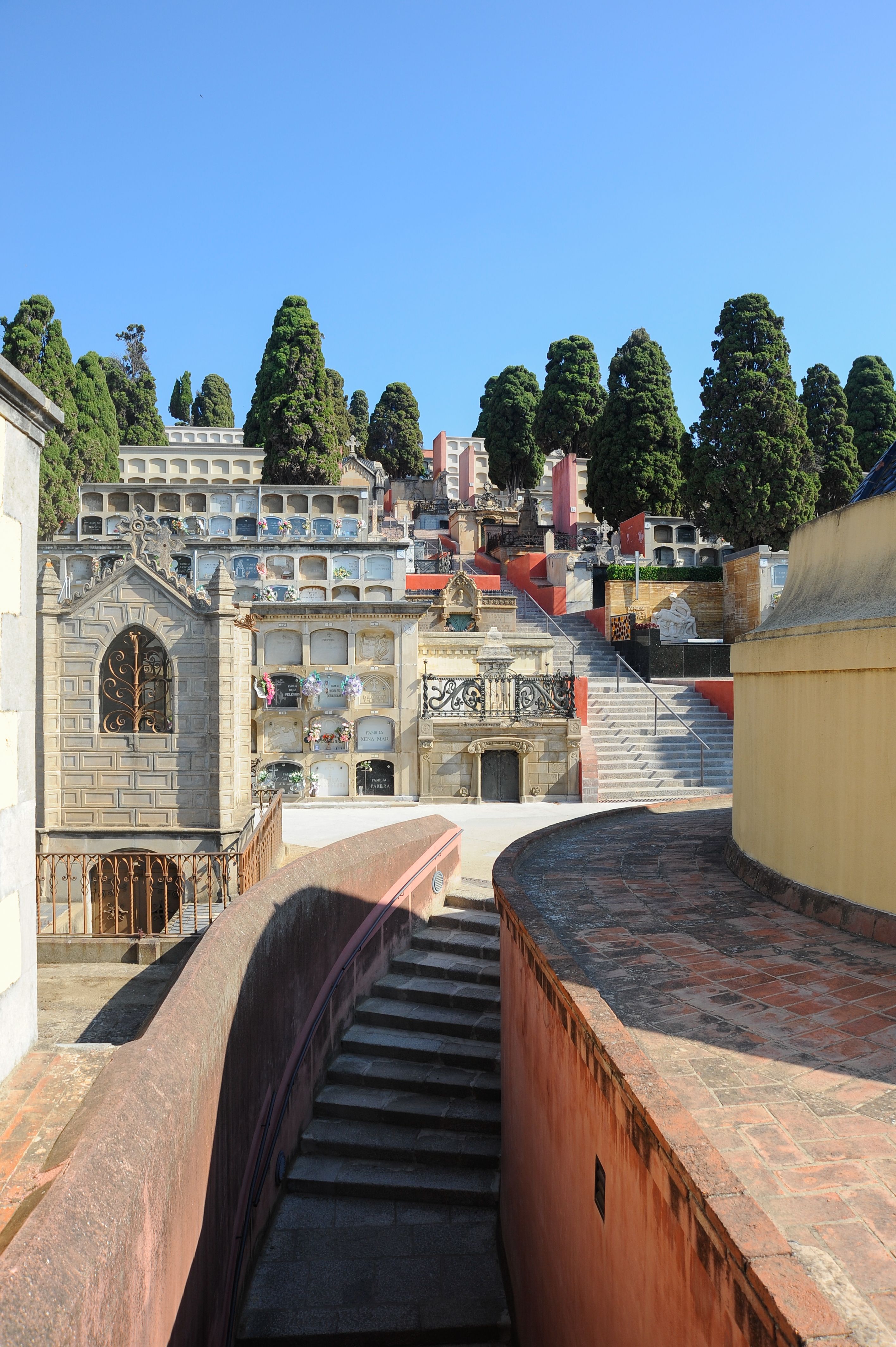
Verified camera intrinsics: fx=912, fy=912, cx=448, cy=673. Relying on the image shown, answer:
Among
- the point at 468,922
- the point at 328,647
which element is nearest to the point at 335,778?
the point at 328,647

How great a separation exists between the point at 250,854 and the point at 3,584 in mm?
6722

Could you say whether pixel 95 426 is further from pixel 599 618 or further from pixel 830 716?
pixel 830 716

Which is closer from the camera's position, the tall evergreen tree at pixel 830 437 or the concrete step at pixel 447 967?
the concrete step at pixel 447 967

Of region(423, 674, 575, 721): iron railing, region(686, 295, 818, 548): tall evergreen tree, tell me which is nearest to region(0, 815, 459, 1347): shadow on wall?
region(423, 674, 575, 721): iron railing

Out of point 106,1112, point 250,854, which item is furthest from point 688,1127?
point 250,854

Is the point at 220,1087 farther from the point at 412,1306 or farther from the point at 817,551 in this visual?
the point at 817,551

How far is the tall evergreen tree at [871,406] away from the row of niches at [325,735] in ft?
106

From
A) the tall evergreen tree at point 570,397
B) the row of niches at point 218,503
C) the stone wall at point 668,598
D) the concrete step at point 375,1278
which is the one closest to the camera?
the concrete step at point 375,1278

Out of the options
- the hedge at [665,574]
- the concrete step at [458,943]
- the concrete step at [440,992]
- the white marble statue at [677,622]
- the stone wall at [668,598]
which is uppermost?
the hedge at [665,574]

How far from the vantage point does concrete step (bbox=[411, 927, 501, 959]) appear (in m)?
9.54

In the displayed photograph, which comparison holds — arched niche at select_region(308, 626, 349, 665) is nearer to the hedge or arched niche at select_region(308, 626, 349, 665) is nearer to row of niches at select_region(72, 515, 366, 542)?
row of niches at select_region(72, 515, 366, 542)

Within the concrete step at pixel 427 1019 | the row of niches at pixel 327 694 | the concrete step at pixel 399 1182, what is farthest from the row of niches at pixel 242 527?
the concrete step at pixel 399 1182

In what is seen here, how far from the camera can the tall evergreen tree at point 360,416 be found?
64188 millimetres

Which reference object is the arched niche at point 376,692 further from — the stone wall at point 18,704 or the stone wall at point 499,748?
the stone wall at point 18,704
